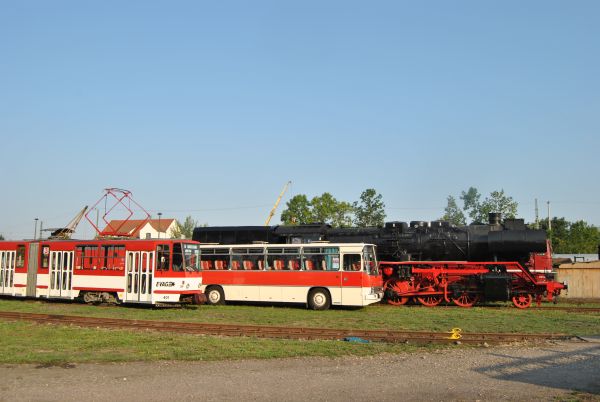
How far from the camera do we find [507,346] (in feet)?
43.9

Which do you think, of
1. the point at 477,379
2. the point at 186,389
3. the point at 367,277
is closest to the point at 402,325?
the point at 367,277

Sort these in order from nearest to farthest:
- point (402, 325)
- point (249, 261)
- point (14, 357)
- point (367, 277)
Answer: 1. point (14, 357)
2. point (402, 325)
3. point (367, 277)
4. point (249, 261)

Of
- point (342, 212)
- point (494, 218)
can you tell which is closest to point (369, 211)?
point (342, 212)

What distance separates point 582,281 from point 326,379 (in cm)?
2644

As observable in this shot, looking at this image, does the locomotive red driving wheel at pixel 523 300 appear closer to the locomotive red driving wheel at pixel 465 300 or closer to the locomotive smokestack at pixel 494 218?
the locomotive red driving wheel at pixel 465 300

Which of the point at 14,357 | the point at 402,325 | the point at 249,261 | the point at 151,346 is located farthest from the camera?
the point at 249,261

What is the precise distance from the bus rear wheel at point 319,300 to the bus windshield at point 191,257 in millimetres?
4796

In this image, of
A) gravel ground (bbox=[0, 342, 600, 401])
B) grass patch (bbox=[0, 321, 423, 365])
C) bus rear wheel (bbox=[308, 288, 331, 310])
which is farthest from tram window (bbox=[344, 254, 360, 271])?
gravel ground (bbox=[0, 342, 600, 401])

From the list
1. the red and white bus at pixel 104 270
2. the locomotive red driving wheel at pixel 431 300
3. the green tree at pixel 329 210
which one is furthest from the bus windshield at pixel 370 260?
the green tree at pixel 329 210

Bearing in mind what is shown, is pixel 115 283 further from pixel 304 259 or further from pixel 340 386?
pixel 340 386

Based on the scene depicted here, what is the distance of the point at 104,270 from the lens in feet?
73.6

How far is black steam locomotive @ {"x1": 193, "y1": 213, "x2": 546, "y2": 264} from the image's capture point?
2286cm

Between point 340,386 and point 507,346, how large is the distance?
239 inches

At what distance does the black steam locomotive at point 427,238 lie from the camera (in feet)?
75.0
